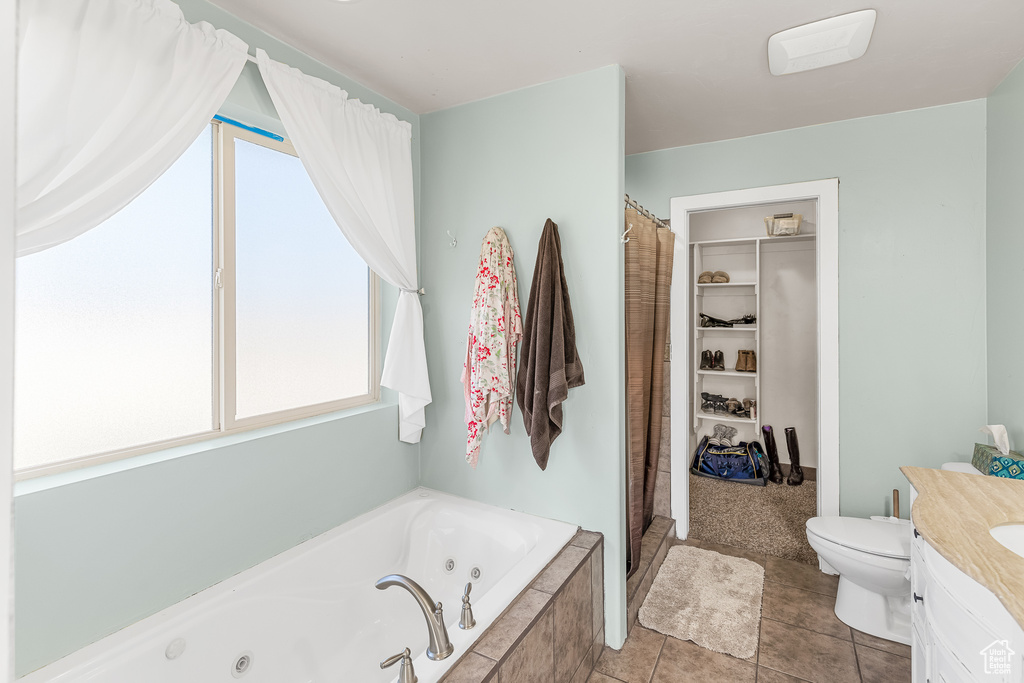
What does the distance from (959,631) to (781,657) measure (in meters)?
1.10

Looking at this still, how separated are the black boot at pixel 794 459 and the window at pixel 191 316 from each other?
3.34 metres

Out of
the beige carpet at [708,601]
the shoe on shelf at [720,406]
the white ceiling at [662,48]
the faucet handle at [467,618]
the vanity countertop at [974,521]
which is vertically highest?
the white ceiling at [662,48]

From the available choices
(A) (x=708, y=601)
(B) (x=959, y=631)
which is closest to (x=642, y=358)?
(A) (x=708, y=601)

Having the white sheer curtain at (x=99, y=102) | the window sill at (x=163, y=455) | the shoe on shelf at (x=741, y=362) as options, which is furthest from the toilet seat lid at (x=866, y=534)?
the white sheer curtain at (x=99, y=102)

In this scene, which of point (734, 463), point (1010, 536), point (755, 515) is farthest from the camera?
point (734, 463)

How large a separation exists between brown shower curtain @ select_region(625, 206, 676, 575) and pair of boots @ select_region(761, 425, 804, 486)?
1.91 metres

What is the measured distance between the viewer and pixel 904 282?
2395mm

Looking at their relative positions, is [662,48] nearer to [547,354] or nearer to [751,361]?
[547,354]

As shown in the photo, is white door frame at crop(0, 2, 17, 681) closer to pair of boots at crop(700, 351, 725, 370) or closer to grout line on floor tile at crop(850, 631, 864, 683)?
grout line on floor tile at crop(850, 631, 864, 683)

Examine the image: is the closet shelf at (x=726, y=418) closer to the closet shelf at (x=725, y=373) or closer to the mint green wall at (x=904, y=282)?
the closet shelf at (x=725, y=373)

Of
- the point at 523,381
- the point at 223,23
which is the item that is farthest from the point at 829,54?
the point at 223,23

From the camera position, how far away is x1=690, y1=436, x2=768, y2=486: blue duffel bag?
3.88m

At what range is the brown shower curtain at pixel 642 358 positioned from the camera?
7.30 ft

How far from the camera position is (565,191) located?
81.7 inches
